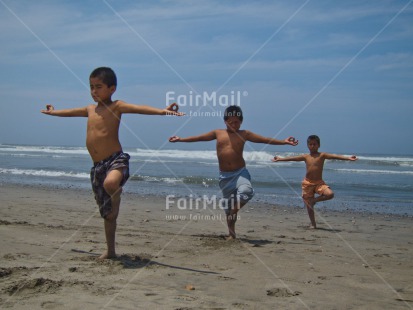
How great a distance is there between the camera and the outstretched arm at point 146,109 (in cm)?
469

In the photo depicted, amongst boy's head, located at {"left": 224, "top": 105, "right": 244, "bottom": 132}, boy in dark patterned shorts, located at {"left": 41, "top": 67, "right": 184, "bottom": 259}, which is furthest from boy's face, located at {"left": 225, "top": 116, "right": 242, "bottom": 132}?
boy in dark patterned shorts, located at {"left": 41, "top": 67, "right": 184, "bottom": 259}

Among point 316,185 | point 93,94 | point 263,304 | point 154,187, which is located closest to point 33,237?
point 93,94

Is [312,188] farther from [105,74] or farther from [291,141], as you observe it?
[105,74]

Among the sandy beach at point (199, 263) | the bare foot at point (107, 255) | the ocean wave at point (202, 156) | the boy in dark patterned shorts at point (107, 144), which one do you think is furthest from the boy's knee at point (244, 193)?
the ocean wave at point (202, 156)

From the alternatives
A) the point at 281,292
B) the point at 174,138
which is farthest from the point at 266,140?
the point at 281,292

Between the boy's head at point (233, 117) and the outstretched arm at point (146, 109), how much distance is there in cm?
214

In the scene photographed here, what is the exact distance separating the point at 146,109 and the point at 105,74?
2.14ft

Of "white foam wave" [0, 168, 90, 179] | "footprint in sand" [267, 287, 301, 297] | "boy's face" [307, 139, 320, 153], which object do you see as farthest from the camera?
"white foam wave" [0, 168, 90, 179]

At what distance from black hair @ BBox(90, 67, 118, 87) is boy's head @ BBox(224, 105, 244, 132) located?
2.17 m

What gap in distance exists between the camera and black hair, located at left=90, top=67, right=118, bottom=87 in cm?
508

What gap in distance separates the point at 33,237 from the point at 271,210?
5.72 m

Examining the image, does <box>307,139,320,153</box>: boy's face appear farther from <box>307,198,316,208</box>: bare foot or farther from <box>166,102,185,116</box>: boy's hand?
<box>166,102,185,116</box>: boy's hand

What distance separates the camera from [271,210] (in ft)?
34.1

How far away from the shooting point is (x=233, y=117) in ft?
22.3
